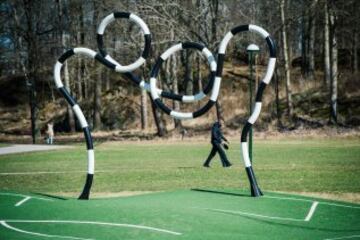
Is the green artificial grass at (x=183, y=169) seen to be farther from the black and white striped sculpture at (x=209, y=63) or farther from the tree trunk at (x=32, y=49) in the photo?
the tree trunk at (x=32, y=49)

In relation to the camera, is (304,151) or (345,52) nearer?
(304,151)

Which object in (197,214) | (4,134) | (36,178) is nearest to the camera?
(197,214)

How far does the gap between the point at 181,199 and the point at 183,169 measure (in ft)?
24.0

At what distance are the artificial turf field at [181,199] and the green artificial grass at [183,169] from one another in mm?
33

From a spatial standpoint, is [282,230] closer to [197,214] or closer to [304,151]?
[197,214]

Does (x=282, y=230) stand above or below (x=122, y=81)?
below

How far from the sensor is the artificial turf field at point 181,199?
35.6ft

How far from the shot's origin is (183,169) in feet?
72.6

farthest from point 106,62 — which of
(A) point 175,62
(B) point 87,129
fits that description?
(A) point 175,62

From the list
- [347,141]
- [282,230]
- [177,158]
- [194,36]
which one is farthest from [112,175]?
[194,36]

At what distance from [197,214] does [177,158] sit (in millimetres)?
14547

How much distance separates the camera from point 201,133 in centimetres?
4191

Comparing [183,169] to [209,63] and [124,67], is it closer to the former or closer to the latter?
[124,67]

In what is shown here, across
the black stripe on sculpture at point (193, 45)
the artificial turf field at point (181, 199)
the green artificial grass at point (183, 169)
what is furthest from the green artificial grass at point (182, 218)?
the black stripe on sculpture at point (193, 45)
